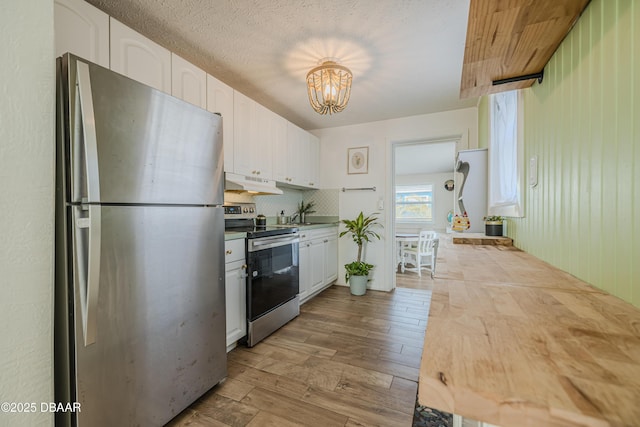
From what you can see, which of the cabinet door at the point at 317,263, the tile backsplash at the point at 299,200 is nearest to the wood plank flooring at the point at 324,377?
the cabinet door at the point at 317,263

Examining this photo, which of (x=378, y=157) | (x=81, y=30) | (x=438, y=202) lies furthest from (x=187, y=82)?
(x=438, y=202)

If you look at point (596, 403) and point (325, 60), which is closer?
point (596, 403)

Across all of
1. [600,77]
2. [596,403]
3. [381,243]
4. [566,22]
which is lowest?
[381,243]

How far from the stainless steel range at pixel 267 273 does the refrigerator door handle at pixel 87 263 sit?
1.13 m

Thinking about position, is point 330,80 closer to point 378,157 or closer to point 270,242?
point 270,242

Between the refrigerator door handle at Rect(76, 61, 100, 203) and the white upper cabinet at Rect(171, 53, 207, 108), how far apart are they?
Result: 854 mm

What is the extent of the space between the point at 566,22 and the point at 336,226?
322cm

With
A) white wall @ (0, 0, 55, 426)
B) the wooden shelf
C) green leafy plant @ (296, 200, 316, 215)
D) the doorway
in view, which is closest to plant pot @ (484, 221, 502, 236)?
the wooden shelf

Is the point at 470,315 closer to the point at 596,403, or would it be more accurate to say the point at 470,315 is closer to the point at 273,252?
the point at 596,403

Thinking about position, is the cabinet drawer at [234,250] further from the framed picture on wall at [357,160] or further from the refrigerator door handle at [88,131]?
the framed picture on wall at [357,160]

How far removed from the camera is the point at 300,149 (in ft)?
11.7

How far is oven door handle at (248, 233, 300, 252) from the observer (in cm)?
219

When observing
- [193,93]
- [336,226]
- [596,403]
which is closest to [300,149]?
[336,226]

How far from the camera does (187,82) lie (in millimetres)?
1953
